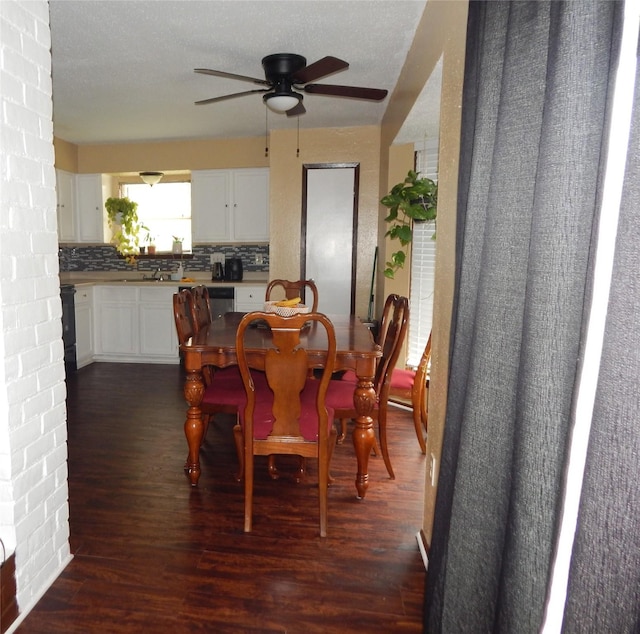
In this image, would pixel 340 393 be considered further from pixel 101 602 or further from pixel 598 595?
pixel 598 595

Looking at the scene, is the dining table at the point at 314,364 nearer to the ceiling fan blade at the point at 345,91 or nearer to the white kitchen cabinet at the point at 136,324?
the ceiling fan blade at the point at 345,91

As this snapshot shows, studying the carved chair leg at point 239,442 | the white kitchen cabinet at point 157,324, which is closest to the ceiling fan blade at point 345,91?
the carved chair leg at point 239,442

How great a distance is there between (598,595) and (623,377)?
32 cm

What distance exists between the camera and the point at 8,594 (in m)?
1.47

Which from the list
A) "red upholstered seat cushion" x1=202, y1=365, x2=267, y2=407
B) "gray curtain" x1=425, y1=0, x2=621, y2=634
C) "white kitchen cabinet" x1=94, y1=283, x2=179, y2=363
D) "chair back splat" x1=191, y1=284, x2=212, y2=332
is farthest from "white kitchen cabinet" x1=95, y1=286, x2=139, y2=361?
"gray curtain" x1=425, y1=0, x2=621, y2=634

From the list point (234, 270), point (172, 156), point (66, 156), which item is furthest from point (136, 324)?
point (66, 156)

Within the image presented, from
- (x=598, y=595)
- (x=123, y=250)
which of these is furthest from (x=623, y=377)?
(x=123, y=250)

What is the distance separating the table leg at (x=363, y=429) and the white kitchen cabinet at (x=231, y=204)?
329 centimetres

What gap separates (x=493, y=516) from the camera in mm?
949

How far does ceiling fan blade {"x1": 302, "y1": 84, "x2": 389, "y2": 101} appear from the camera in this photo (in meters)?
2.75

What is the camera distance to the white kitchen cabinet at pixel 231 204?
16.6 feet

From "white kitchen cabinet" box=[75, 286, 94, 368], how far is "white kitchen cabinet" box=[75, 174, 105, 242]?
77 centimetres

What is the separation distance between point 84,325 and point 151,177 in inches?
70.6

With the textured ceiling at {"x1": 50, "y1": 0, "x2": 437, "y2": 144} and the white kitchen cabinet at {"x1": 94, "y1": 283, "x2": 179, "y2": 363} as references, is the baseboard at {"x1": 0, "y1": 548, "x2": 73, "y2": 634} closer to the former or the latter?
the textured ceiling at {"x1": 50, "y1": 0, "x2": 437, "y2": 144}
